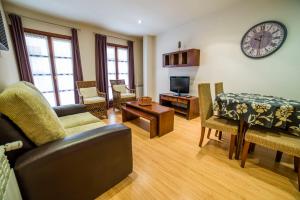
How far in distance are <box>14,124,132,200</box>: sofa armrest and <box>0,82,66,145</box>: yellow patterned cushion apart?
3.8 inches

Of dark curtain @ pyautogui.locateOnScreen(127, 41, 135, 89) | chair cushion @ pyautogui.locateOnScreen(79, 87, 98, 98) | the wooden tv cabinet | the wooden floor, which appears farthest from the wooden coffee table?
dark curtain @ pyautogui.locateOnScreen(127, 41, 135, 89)

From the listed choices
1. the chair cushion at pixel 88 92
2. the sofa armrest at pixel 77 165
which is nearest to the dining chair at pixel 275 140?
the sofa armrest at pixel 77 165

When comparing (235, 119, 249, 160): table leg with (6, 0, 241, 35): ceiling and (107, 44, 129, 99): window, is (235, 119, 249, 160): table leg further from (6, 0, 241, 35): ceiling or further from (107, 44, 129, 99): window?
(107, 44, 129, 99): window

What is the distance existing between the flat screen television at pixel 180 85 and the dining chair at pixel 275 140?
6.92 feet

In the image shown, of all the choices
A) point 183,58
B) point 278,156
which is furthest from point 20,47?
point 278,156

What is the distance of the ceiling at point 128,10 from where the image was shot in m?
2.62

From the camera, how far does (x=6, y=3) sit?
2.68 m

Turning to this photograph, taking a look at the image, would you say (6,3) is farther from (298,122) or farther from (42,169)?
(298,122)

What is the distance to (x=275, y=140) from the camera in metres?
1.41

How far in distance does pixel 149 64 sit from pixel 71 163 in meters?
4.27

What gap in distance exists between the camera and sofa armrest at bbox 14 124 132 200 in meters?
0.87

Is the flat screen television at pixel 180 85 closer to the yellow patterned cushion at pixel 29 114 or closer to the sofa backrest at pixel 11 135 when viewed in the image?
the yellow patterned cushion at pixel 29 114

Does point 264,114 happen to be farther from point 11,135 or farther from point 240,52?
point 11,135

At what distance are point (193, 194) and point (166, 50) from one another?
4014mm
